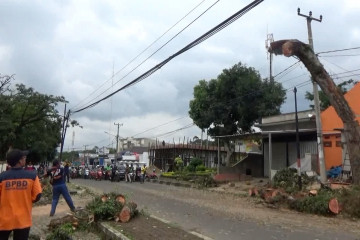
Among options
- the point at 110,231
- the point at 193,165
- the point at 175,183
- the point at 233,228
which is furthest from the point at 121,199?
the point at 193,165

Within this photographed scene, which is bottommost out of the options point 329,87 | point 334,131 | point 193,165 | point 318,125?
point 193,165

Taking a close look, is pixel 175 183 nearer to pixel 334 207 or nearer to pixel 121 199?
pixel 334 207

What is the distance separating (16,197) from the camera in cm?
586

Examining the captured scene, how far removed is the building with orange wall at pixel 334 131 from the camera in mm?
22578

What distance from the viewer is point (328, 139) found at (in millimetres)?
23938

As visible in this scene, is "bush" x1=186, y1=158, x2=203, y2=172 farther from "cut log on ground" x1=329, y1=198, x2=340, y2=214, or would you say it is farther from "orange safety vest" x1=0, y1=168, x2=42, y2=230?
"orange safety vest" x1=0, y1=168, x2=42, y2=230

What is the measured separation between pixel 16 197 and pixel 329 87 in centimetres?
1062

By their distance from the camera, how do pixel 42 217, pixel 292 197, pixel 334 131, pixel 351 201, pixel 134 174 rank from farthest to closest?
pixel 134 174 → pixel 334 131 → pixel 292 197 → pixel 351 201 → pixel 42 217

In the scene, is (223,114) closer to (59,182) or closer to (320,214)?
(320,214)

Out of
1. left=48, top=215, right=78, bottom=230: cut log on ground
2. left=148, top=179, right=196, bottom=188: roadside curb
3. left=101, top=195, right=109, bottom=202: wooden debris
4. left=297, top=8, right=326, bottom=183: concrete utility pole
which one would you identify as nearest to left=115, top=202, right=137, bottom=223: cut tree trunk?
left=101, top=195, right=109, bottom=202: wooden debris

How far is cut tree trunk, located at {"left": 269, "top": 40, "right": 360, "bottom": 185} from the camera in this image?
1258 cm

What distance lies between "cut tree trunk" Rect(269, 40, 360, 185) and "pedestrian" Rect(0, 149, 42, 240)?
357 inches

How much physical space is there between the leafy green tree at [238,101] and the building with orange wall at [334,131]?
9.03 meters

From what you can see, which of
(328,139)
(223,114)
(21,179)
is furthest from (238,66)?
(21,179)
